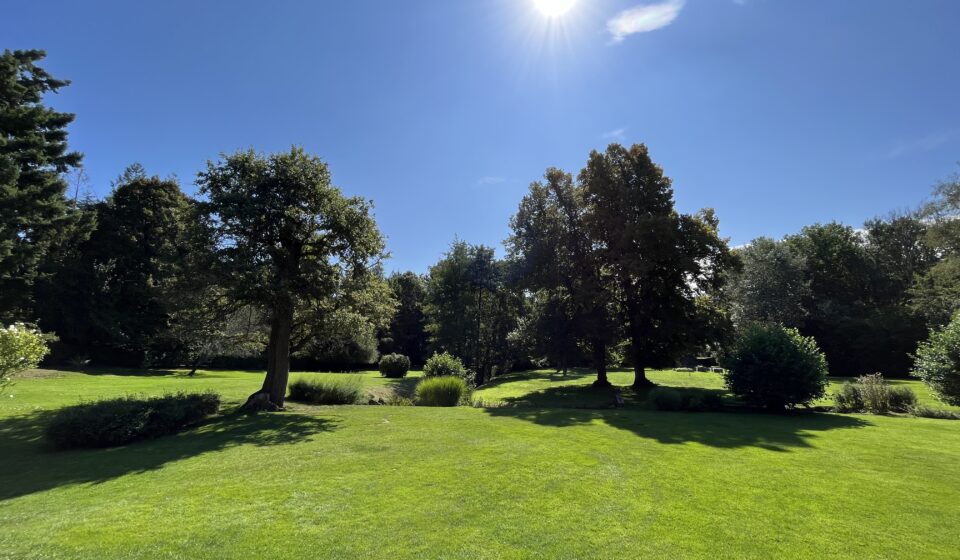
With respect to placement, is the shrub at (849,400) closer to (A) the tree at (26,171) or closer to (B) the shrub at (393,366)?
(B) the shrub at (393,366)

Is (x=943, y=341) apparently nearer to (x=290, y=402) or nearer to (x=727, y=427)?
(x=727, y=427)

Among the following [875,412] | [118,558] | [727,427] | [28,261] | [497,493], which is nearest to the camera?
[118,558]

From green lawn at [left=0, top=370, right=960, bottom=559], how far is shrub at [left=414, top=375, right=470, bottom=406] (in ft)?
22.9

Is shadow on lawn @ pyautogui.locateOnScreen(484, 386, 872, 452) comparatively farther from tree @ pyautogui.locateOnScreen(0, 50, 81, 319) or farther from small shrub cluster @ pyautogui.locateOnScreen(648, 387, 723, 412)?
tree @ pyautogui.locateOnScreen(0, 50, 81, 319)

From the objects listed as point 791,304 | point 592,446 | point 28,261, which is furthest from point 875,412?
point 28,261

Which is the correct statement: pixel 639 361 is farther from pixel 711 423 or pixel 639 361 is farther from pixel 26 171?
pixel 26 171

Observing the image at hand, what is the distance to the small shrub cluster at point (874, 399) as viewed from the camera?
1719cm

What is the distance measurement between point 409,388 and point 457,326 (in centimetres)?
1827

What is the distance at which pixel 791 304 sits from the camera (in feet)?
145

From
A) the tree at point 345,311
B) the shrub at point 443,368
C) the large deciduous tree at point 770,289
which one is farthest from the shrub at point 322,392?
the large deciduous tree at point 770,289

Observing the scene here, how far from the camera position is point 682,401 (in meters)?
18.5

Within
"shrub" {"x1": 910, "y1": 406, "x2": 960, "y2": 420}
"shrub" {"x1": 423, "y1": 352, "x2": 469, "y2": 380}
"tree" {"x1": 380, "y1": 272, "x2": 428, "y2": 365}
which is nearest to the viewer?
"shrub" {"x1": 910, "y1": 406, "x2": 960, "y2": 420}

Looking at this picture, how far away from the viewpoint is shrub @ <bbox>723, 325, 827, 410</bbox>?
16.5m

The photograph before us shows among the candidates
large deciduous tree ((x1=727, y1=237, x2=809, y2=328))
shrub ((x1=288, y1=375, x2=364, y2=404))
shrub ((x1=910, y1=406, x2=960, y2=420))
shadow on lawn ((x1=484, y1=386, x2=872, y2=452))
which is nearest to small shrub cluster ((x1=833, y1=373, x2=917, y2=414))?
shrub ((x1=910, y1=406, x2=960, y2=420))
